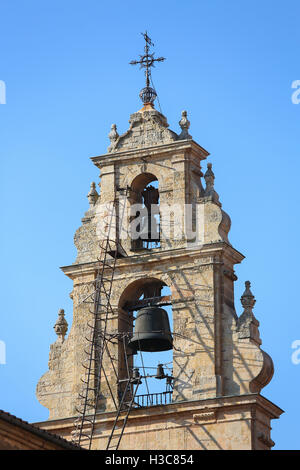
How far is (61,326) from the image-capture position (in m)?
46.9

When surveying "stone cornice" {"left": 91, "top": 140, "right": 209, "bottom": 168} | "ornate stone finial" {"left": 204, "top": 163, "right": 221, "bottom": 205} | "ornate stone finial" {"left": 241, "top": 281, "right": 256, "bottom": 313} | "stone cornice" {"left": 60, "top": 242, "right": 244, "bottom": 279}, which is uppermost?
"stone cornice" {"left": 91, "top": 140, "right": 209, "bottom": 168}

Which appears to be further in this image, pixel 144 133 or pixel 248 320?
pixel 144 133

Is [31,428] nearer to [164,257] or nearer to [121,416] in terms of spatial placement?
[121,416]

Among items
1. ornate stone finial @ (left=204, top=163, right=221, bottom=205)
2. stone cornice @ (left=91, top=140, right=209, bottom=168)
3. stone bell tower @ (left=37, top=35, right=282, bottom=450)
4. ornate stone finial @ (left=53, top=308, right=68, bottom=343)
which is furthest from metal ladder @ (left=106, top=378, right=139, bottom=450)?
stone cornice @ (left=91, top=140, right=209, bottom=168)

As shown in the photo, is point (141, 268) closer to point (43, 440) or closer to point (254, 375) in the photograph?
point (254, 375)

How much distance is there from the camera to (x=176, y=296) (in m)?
45.3

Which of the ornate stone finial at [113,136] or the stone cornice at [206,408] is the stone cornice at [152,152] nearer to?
the ornate stone finial at [113,136]

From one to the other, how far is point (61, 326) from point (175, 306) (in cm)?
336

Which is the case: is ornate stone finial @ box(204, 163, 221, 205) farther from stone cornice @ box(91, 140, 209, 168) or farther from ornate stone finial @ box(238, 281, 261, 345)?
ornate stone finial @ box(238, 281, 261, 345)

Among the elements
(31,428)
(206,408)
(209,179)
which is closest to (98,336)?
(206,408)

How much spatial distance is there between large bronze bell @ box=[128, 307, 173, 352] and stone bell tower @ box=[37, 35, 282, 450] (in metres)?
0.33

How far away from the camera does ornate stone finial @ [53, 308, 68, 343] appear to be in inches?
1845
